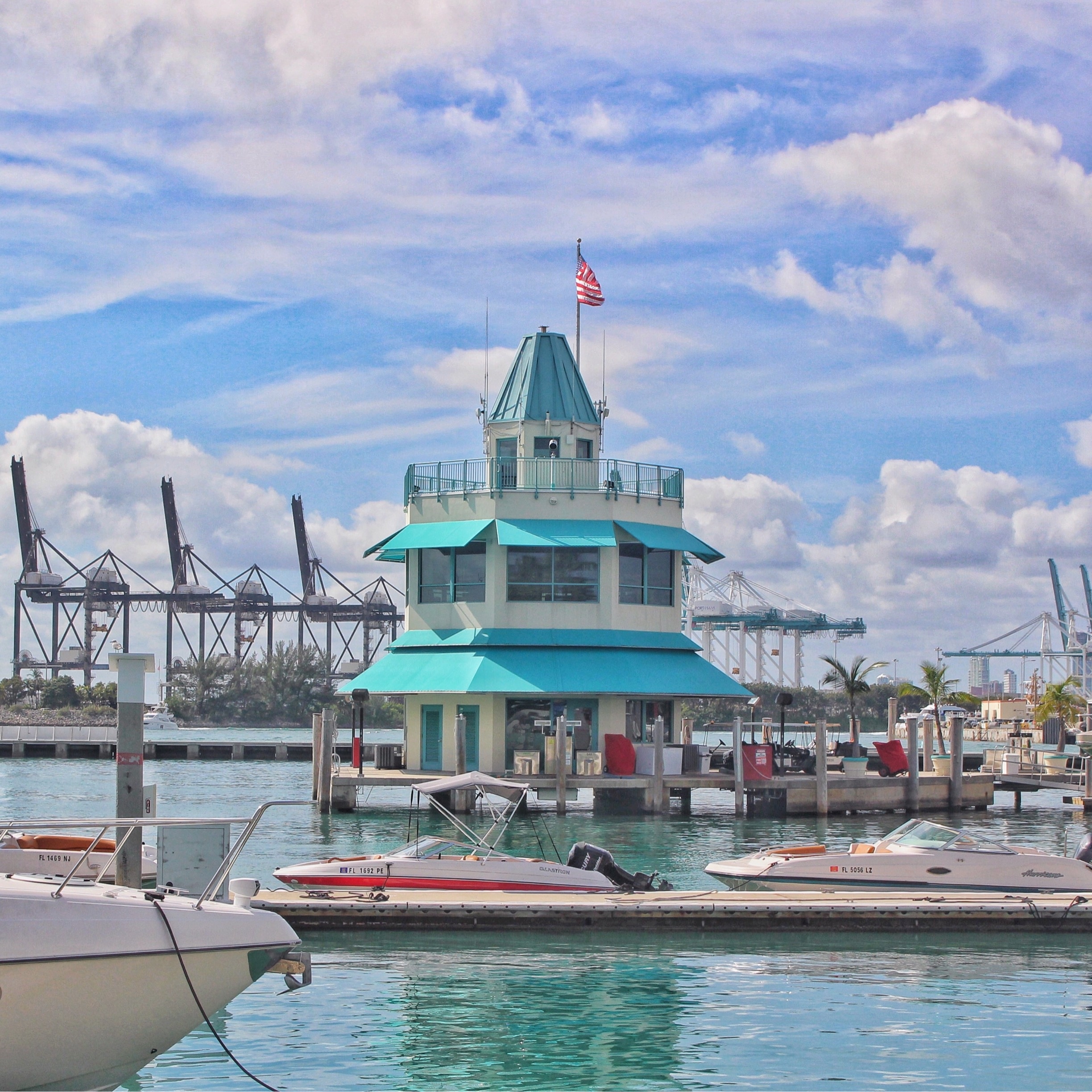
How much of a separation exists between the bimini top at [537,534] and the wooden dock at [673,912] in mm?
18387

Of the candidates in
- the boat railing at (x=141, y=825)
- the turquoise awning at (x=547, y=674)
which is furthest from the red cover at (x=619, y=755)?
the boat railing at (x=141, y=825)

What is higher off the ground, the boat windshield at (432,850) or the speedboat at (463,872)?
the boat windshield at (432,850)

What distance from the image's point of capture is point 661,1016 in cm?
1781

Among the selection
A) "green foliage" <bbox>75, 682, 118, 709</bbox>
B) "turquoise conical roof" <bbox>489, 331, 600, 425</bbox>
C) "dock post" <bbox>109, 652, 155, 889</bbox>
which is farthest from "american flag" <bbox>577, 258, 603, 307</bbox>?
"green foliage" <bbox>75, 682, 118, 709</bbox>

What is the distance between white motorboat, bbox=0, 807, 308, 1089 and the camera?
12906 mm

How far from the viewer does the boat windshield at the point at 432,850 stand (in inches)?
971

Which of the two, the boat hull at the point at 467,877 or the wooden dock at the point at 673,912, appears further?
the boat hull at the point at 467,877

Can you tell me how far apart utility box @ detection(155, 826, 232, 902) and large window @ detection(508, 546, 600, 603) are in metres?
22.3

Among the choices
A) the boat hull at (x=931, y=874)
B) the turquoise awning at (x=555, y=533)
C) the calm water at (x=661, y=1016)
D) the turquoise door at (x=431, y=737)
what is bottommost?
the calm water at (x=661, y=1016)

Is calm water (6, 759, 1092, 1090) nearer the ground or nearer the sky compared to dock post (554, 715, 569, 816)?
nearer the ground

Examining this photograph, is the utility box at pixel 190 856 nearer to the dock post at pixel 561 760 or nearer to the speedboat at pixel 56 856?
the speedboat at pixel 56 856

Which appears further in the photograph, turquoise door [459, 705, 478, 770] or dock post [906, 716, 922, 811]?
dock post [906, 716, 922, 811]

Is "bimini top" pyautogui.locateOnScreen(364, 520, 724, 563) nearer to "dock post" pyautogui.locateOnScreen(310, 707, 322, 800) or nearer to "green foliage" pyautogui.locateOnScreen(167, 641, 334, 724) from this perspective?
"dock post" pyautogui.locateOnScreen(310, 707, 322, 800)

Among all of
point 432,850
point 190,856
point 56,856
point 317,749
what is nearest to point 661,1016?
point 190,856
